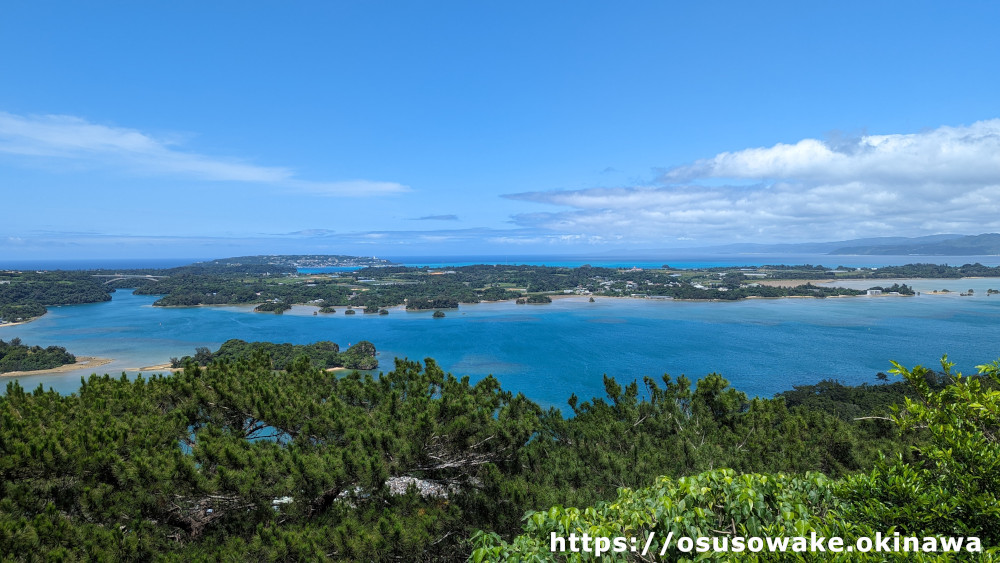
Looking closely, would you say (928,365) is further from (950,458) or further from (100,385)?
(100,385)

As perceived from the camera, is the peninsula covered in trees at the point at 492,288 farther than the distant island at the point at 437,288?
Yes

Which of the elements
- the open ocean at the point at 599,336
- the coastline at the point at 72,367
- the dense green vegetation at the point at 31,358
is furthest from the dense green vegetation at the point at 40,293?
the coastline at the point at 72,367

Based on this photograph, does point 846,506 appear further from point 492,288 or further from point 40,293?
point 40,293

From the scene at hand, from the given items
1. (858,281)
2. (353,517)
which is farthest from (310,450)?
(858,281)

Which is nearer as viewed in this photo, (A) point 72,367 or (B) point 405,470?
(B) point 405,470

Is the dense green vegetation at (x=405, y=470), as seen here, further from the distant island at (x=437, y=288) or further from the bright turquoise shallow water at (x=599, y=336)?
the distant island at (x=437, y=288)

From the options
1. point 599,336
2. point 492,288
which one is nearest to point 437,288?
point 492,288
